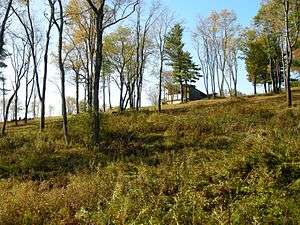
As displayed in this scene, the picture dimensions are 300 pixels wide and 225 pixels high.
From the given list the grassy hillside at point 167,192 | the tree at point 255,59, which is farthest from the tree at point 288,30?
the grassy hillside at point 167,192

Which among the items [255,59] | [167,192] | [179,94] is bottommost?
[167,192]

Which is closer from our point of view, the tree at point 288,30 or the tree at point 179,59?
the tree at point 288,30

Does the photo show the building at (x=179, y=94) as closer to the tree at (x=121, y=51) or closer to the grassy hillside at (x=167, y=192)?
the tree at (x=121, y=51)

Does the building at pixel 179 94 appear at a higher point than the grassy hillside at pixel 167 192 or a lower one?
higher

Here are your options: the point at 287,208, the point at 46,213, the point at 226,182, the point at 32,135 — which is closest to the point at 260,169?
the point at 226,182

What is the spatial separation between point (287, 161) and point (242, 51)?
2415 inches

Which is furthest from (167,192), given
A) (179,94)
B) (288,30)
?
(179,94)

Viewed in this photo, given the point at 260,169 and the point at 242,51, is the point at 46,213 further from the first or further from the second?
the point at 242,51

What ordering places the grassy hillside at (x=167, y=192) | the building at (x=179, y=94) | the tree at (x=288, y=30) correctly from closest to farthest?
the grassy hillside at (x=167, y=192)
the tree at (x=288, y=30)
the building at (x=179, y=94)

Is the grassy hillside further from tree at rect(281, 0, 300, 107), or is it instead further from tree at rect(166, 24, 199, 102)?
tree at rect(166, 24, 199, 102)

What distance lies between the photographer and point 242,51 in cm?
7162

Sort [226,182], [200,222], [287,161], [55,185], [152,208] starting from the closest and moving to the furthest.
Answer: [200,222] → [152,208] → [226,182] → [287,161] → [55,185]

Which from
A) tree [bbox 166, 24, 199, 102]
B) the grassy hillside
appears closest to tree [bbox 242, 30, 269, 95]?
tree [bbox 166, 24, 199, 102]

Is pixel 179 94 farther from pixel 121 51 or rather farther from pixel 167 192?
pixel 167 192
